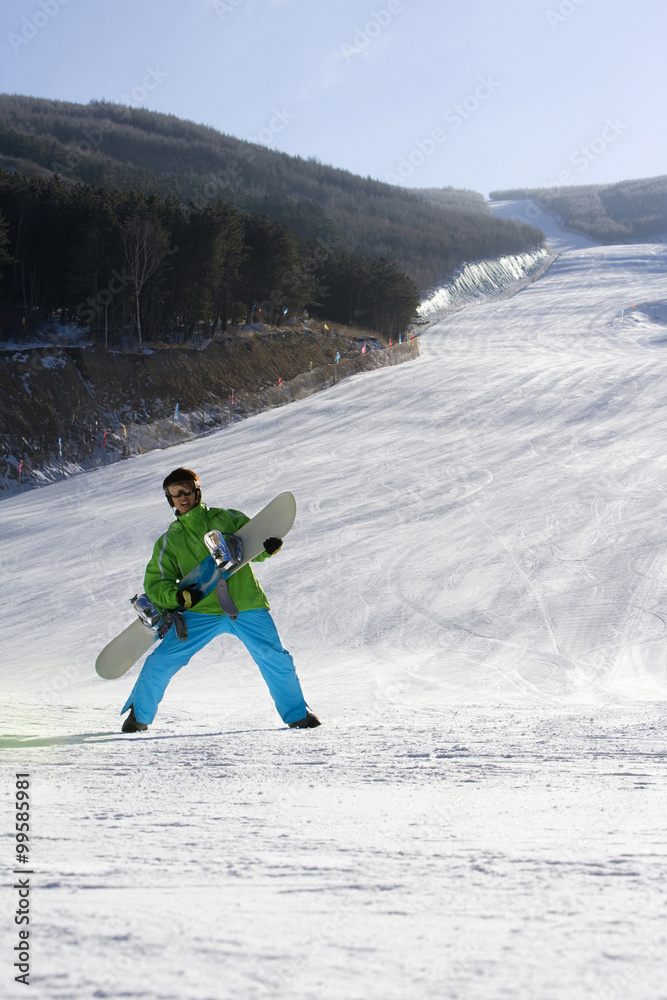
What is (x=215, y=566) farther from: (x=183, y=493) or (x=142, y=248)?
(x=142, y=248)

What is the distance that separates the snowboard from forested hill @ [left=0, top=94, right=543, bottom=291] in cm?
6397

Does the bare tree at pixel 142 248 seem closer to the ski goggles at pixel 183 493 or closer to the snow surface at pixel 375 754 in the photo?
the snow surface at pixel 375 754

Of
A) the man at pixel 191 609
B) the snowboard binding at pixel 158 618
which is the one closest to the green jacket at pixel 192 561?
the man at pixel 191 609

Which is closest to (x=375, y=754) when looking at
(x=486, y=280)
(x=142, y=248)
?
(x=142, y=248)

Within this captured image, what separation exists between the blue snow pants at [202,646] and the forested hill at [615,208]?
130990 millimetres

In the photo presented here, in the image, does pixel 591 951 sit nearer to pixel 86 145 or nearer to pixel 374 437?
pixel 374 437

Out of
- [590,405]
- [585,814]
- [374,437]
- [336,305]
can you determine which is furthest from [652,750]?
[336,305]

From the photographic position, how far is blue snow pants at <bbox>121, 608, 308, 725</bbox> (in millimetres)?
4148

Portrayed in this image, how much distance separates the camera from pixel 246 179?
98.1m

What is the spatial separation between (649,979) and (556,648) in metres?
6.75

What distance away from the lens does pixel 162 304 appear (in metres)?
31.5

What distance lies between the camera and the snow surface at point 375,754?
1486 millimetres

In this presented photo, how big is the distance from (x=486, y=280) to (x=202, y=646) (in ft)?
269

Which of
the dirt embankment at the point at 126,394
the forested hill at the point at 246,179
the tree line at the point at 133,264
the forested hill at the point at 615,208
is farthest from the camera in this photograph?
the forested hill at the point at 615,208
